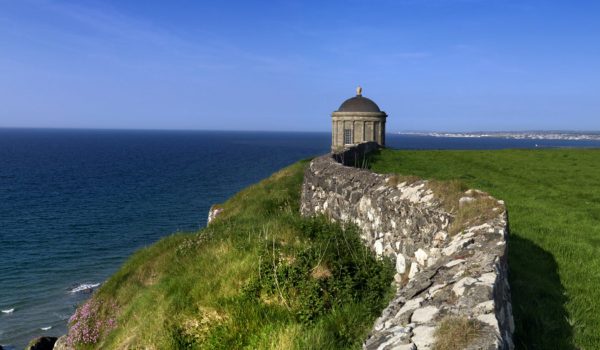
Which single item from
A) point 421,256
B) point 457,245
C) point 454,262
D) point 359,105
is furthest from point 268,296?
point 359,105

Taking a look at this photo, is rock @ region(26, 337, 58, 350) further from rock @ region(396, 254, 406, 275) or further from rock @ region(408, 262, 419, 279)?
rock @ region(408, 262, 419, 279)

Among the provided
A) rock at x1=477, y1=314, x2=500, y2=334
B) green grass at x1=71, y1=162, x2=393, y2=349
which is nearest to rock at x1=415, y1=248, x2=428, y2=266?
green grass at x1=71, y1=162, x2=393, y2=349

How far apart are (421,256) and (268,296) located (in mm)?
2863

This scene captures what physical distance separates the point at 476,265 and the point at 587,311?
2.48 metres

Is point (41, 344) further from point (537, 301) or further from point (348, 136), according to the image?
point (348, 136)

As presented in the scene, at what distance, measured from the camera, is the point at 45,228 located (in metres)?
35.0

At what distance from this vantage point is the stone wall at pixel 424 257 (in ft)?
12.5

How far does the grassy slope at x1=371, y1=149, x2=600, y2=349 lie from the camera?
17.5 feet

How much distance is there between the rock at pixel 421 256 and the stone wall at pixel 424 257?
0.02 meters

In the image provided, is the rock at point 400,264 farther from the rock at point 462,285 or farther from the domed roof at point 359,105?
the domed roof at point 359,105

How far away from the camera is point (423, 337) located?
362 cm

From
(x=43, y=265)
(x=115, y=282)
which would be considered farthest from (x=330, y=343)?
(x=43, y=265)

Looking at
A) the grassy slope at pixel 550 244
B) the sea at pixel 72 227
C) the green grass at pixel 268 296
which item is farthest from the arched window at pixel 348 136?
the green grass at pixel 268 296

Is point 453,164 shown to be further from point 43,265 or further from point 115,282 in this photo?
point 43,265
